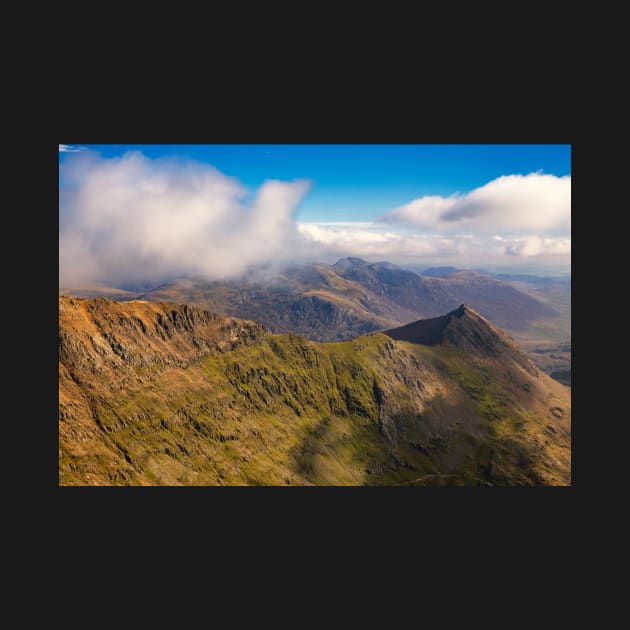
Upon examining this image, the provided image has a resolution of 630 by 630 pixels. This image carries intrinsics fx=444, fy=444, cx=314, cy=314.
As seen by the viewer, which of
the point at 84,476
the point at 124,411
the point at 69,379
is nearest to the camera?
the point at 84,476

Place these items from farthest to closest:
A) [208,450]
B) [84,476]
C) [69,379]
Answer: [208,450] < [69,379] < [84,476]

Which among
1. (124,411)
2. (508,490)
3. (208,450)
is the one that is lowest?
(208,450)

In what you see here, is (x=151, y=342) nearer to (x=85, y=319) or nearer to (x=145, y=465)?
(x=85, y=319)

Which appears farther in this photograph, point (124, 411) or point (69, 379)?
point (124, 411)

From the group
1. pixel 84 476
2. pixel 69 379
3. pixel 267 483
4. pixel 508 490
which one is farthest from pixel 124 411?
pixel 508 490

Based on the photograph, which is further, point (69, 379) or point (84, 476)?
point (69, 379)

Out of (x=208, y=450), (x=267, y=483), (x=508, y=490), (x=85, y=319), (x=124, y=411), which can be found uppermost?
(x=85, y=319)

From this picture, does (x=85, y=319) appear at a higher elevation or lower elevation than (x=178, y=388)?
higher

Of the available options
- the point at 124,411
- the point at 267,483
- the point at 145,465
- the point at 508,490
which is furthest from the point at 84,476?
the point at 508,490

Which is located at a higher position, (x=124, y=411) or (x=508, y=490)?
(x=508, y=490)
